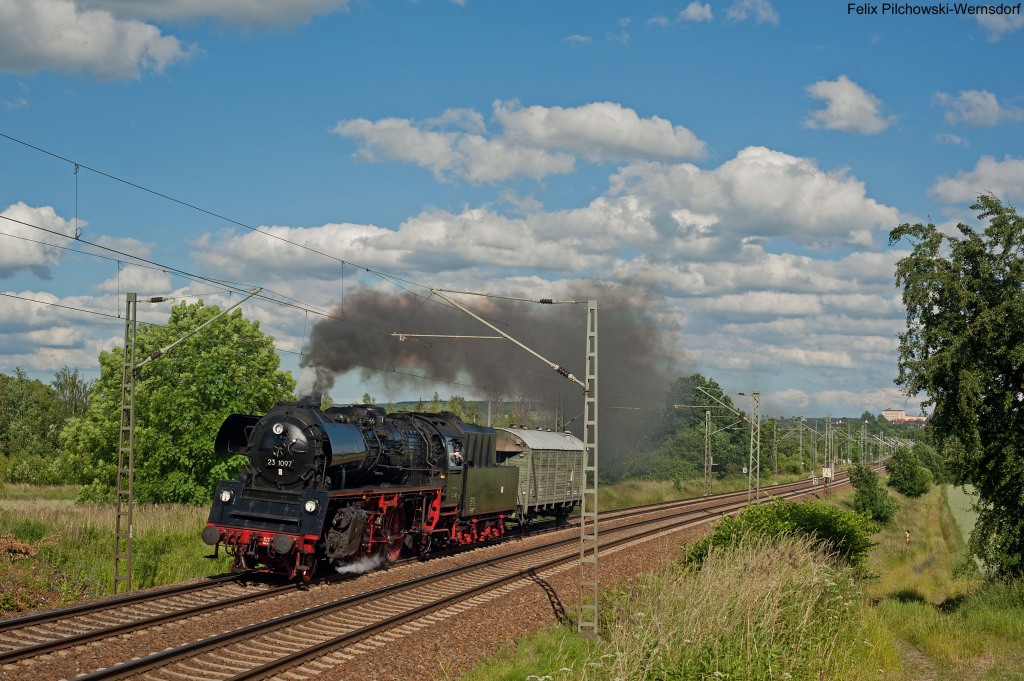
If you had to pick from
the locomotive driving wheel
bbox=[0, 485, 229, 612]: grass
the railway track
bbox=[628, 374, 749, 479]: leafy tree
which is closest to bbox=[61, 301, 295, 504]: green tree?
bbox=[0, 485, 229, 612]: grass

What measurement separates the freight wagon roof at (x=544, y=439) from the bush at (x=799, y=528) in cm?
986

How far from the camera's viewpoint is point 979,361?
62.0 ft

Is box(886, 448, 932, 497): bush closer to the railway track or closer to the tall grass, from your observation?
the railway track

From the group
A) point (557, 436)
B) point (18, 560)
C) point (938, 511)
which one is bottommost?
point (938, 511)

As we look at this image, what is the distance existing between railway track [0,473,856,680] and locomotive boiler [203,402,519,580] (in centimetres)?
118

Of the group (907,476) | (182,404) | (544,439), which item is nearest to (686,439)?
(907,476)

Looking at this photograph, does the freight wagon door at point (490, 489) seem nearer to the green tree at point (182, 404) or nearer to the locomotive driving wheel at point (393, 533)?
the locomotive driving wheel at point (393, 533)

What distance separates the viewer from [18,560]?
67.0ft

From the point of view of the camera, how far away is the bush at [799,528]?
21797 mm

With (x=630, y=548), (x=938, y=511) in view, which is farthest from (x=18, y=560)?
(x=938, y=511)

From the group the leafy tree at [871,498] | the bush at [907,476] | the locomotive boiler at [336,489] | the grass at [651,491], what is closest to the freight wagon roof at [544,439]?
the locomotive boiler at [336,489]

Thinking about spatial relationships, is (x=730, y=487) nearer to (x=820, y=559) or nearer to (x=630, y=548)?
(x=630, y=548)

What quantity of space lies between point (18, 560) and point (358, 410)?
832 cm

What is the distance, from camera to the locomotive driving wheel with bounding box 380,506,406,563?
2298 centimetres
